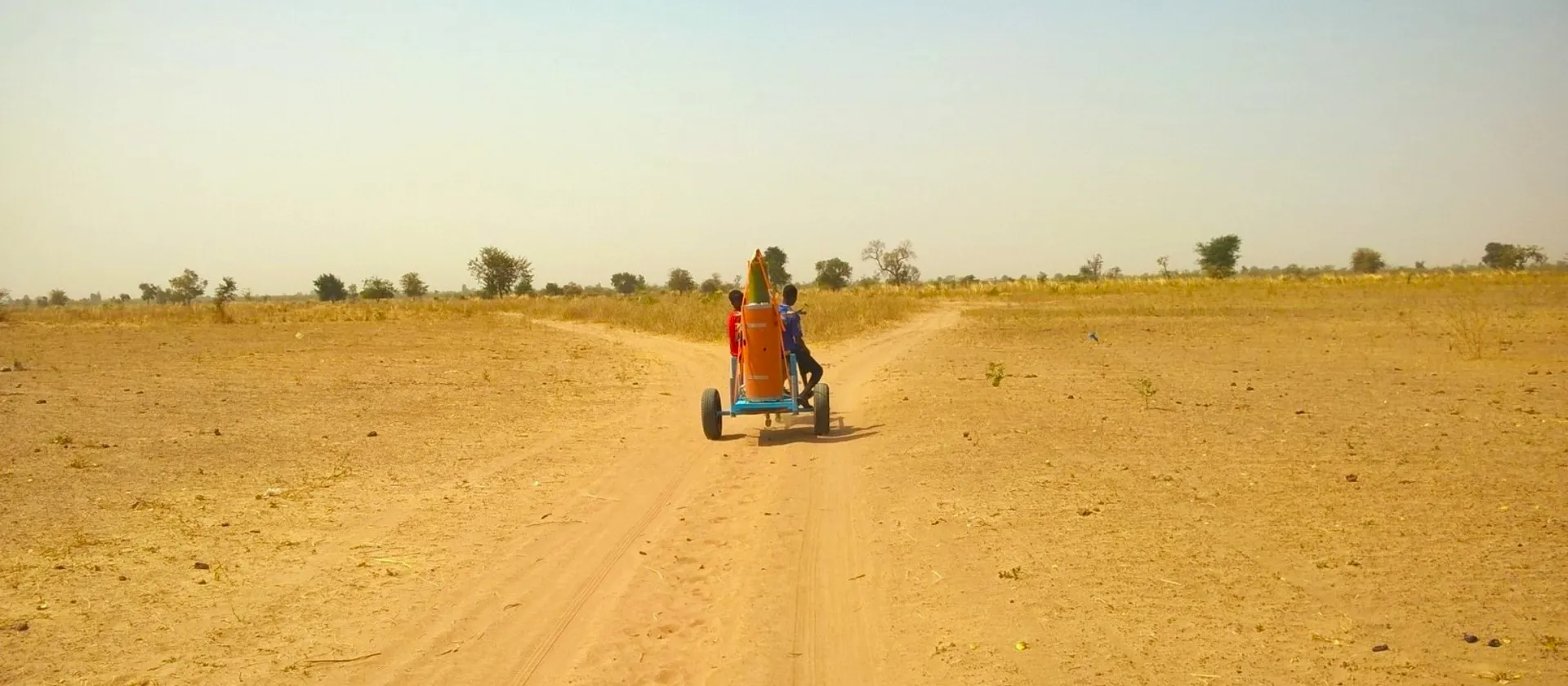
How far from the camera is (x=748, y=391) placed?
12.3 meters

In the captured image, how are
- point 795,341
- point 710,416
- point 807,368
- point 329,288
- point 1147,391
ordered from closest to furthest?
point 710,416
point 795,341
point 807,368
point 1147,391
point 329,288

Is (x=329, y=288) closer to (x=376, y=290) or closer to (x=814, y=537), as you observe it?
(x=376, y=290)

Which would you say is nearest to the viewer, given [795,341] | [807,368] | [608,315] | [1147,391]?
[795,341]

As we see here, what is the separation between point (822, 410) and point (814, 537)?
4567 millimetres

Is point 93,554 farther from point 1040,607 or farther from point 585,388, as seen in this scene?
point 585,388

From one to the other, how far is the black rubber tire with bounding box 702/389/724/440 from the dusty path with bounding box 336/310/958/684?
140 cm

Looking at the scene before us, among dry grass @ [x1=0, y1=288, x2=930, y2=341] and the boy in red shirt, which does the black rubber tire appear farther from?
dry grass @ [x1=0, y1=288, x2=930, y2=341]

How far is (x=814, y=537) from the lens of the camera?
7441mm

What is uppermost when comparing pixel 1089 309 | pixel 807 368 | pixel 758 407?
pixel 807 368

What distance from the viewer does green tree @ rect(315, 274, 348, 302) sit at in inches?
4085

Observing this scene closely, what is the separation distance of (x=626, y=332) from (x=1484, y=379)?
2612cm

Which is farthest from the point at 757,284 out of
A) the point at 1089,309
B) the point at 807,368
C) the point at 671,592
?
the point at 1089,309

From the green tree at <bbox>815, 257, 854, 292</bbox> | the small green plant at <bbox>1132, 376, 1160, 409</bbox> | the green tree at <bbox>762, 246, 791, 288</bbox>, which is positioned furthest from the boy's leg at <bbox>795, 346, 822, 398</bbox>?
the green tree at <bbox>815, 257, 854, 292</bbox>

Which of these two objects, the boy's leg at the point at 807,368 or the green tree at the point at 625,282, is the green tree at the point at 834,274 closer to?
the green tree at the point at 625,282
